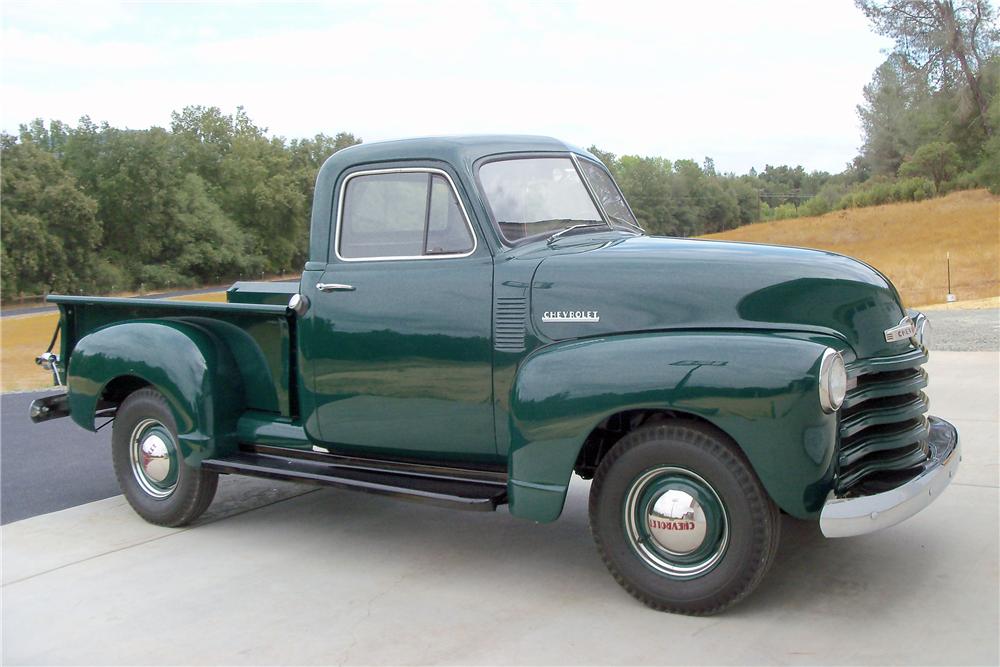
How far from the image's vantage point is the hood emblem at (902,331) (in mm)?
3743

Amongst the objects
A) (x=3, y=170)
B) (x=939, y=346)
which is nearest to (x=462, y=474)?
(x=939, y=346)

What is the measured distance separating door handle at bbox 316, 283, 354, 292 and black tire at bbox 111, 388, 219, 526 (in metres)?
1.24

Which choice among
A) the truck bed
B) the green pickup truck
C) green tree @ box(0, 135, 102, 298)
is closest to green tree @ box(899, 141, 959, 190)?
green tree @ box(0, 135, 102, 298)

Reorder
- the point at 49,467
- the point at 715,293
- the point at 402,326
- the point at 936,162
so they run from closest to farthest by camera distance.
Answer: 1. the point at 715,293
2. the point at 402,326
3. the point at 49,467
4. the point at 936,162

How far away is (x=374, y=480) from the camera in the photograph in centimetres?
439

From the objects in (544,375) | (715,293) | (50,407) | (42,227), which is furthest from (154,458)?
(42,227)

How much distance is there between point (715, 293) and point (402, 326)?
1.49m

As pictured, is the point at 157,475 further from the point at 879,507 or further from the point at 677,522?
the point at 879,507

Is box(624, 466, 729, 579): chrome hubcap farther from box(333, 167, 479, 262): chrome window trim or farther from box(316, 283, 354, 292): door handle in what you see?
box(316, 283, 354, 292): door handle

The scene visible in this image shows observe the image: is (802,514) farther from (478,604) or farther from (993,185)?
(993,185)

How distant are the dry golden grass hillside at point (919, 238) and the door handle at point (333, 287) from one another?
16191 mm

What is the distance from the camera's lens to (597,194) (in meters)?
4.84

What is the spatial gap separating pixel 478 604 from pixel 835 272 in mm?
2043

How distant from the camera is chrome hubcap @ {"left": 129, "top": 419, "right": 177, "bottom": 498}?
17.0 ft
